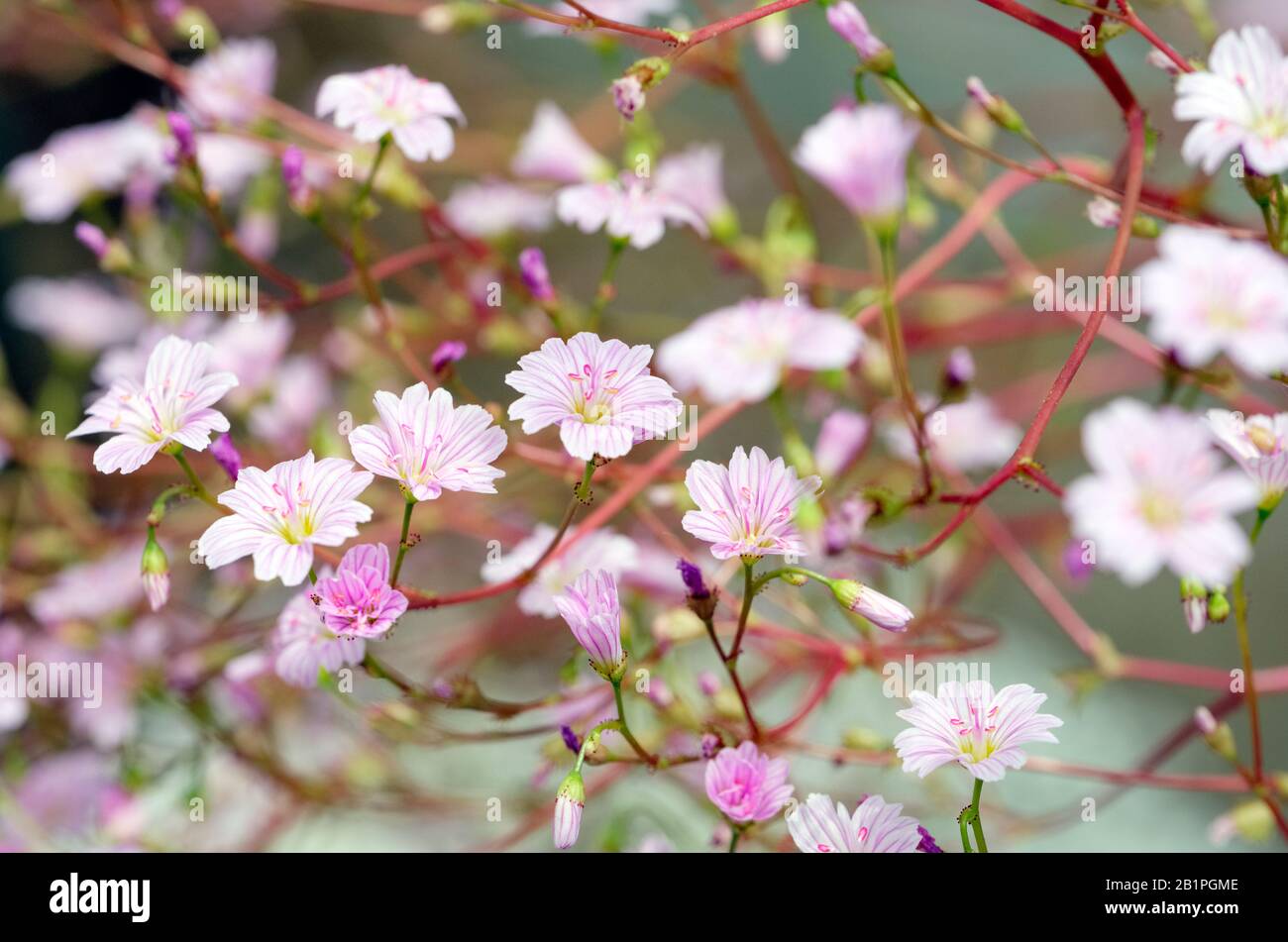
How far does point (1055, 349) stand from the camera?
91cm

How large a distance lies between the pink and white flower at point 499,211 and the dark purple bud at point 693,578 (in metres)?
0.34

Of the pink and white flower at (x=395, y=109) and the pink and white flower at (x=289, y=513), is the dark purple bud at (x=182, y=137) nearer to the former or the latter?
the pink and white flower at (x=395, y=109)

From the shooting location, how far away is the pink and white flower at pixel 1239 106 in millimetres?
346

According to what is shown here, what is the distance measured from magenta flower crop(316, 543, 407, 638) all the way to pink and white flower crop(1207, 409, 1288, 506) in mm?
274

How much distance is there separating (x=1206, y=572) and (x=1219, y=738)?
0.19 meters

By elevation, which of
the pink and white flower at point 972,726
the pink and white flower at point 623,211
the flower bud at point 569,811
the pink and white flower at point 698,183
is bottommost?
the flower bud at point 569,811

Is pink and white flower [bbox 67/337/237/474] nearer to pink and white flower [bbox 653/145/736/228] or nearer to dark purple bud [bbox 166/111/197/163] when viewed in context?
dark purple bud [bbox 166/111/197/163]

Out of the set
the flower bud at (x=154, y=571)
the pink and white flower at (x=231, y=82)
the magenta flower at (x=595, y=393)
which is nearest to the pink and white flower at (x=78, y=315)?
the pink and white flower at (x=231, y=82)

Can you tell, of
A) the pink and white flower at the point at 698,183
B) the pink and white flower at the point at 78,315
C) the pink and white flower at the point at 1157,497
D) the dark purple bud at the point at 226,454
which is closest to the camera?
the pink and white flower at the point at 1157,497

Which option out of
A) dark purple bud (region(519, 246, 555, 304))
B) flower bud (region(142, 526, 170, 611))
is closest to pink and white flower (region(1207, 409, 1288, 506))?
dark purple bud (region(519, 246, 555, 304))

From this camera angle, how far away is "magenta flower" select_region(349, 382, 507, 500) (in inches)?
13.9
